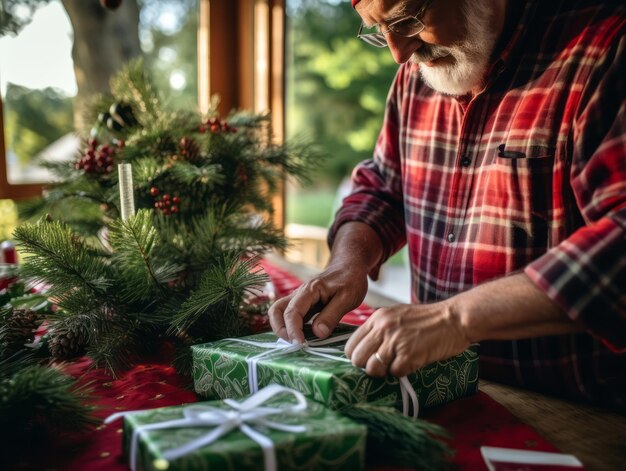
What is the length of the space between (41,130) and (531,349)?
7.37 feet

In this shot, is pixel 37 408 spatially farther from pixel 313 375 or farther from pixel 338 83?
pixel 338 83

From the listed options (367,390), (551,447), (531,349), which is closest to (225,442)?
(367,390)

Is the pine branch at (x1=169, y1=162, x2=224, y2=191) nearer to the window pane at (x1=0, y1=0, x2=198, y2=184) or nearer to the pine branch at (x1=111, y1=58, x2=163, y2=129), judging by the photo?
the pine branch at (x1=111, y1=58, x2=163, y2=129)

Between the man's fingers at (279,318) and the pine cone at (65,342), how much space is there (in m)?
0.31

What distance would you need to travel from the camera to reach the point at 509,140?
979 millimetres

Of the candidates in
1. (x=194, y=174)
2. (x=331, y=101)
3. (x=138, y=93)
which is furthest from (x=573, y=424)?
(x=331, y=101)

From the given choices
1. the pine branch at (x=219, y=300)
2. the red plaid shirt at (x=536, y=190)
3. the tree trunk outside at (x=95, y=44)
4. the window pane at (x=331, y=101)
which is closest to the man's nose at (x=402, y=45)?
the red plaid shirt at (x=536, y=190)

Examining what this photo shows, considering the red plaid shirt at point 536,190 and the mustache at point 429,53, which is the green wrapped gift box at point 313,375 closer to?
the red plaid shirt at point 536,190

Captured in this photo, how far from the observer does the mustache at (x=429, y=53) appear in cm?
101

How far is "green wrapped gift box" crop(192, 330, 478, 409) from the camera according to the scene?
0.67 m

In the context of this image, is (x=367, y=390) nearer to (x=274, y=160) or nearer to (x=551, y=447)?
(x=551, y=447)

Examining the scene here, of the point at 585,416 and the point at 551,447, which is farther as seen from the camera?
the point at 585,416

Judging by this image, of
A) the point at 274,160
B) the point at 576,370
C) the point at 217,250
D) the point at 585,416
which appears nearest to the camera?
the point at 585,416

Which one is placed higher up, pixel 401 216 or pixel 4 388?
pixel 401 216
